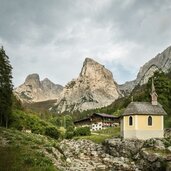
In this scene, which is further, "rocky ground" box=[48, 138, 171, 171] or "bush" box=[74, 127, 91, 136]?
"bush" box=[74, 127, 91, 136]

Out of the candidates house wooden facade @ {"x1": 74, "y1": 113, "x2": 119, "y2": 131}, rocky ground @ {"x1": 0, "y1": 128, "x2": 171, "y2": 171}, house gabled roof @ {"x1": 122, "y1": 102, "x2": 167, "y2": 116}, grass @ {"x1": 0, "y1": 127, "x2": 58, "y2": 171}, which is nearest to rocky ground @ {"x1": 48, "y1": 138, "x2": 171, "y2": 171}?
rocky ground @ {"x1": 0, "y1": 128, "x2": 171, "y2": 171}

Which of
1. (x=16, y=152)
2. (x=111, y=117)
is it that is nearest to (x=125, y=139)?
(x=16, y=152)

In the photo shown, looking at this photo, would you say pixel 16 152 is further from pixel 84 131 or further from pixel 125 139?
pixel 84 131

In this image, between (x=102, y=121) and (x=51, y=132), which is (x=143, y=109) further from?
(x=102, y=121)

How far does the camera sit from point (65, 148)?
56.2 metres

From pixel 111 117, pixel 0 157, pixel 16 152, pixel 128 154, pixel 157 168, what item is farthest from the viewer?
pixel 111 117

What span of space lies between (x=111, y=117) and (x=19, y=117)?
35.8m

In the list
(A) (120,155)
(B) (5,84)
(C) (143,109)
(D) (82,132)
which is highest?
(B) (5,84)

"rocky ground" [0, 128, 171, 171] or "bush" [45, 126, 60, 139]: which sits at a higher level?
"bush" [45, 126, 60, 139]

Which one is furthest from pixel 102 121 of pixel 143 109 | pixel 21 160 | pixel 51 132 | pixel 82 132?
pixel 21 160

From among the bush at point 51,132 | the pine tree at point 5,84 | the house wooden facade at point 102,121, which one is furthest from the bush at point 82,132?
the house wooden facade at point 102,121

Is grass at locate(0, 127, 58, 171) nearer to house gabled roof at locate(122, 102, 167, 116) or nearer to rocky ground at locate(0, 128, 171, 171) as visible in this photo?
rocky ground at locate(0, 128, 171, 171)

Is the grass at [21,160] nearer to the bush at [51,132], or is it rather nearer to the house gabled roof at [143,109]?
the house gabled roof at [143,109]

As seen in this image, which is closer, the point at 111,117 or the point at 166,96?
the point at 166,96
